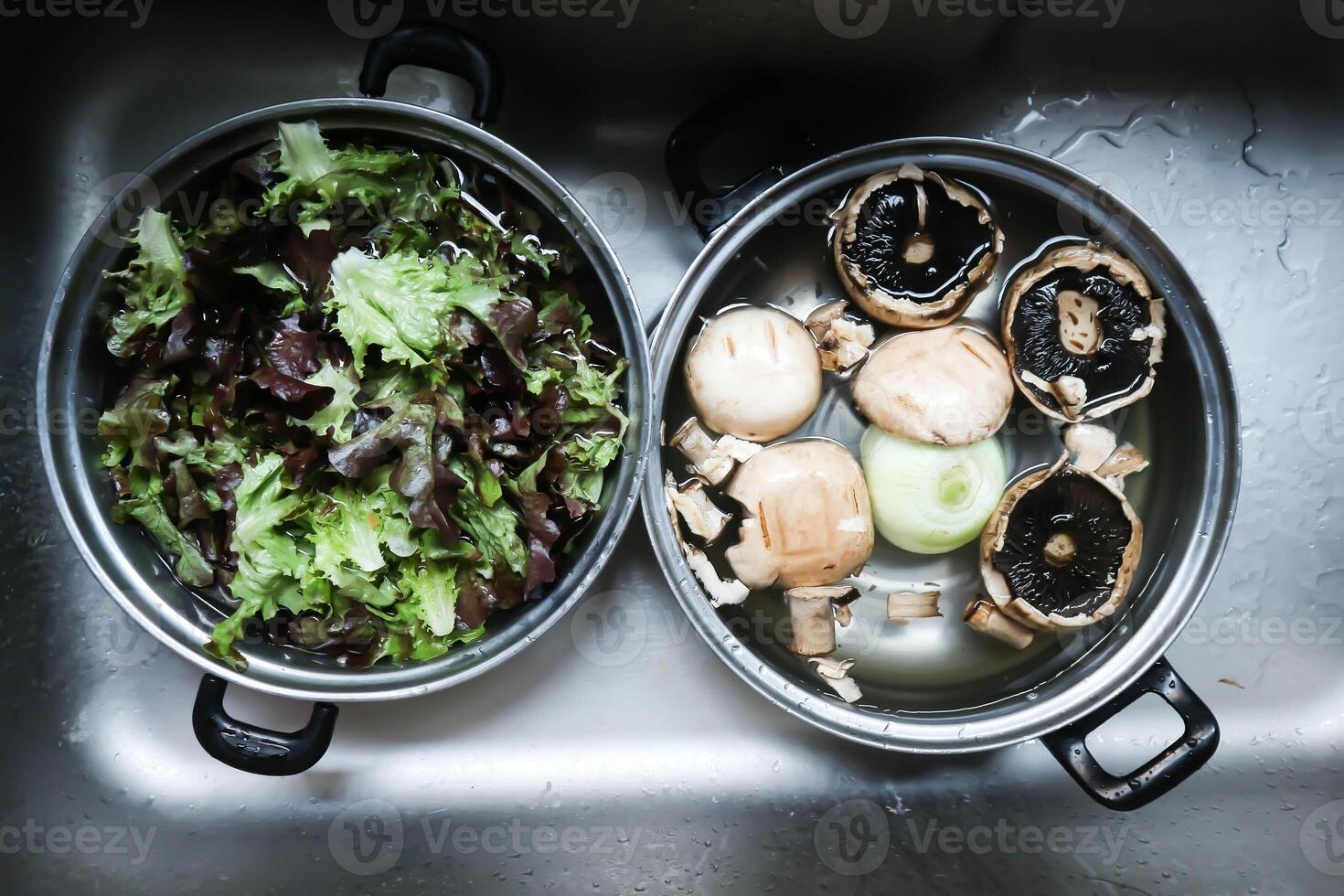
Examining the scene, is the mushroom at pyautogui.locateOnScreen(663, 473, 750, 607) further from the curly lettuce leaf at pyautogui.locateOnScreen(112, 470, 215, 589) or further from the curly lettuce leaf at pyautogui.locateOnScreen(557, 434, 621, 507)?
the curly lettuce leaf at pyautogui.locateOnScreen(112, 470, 215, 589)

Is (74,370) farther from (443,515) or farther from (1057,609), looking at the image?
(1057,609)

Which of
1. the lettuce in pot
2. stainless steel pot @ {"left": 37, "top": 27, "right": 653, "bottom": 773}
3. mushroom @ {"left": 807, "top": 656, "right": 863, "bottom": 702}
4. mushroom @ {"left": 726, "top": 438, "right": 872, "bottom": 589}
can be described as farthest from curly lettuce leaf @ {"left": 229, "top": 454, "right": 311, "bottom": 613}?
mushroom @ {"left": 807, "top": 656, "right": 863, "bottom": 702}

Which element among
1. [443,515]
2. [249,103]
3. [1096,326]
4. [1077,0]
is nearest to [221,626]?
[443,515]

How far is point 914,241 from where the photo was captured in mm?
1056

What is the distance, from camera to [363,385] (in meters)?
0.91

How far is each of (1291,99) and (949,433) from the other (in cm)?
86

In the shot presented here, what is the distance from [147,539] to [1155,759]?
1.35 m

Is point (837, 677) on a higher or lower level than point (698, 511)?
lower

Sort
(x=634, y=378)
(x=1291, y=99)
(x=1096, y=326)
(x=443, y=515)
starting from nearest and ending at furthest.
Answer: (x=443, y=515), (x=634, y=378), (x=1096, y=326), (x=1291, y=99)

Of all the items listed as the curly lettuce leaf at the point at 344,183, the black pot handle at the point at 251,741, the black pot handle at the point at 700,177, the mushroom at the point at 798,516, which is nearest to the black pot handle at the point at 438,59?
the curly lettuce leaf at the point at 344,183

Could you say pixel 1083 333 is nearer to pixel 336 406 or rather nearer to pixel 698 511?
pixel 698 511

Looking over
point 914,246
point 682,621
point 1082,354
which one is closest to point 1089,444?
point 1082,354

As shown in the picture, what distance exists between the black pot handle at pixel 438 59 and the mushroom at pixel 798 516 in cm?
59

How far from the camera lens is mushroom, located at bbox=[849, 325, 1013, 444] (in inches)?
40.0
